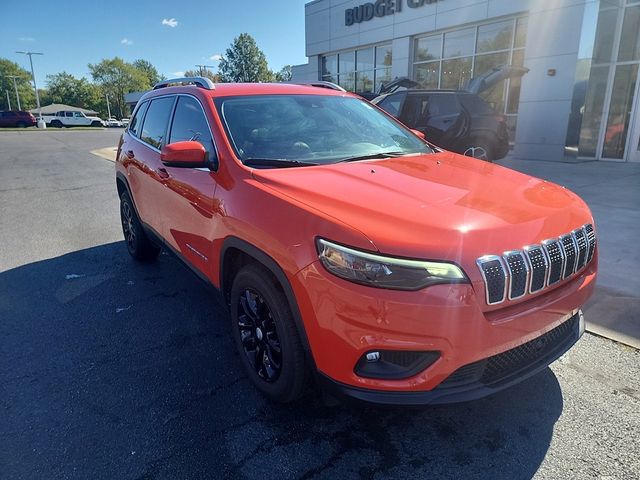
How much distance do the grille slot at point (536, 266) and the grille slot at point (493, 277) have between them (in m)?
0.19

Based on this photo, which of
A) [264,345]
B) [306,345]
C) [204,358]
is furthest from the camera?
[204,358]

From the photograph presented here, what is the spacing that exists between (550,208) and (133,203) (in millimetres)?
4019

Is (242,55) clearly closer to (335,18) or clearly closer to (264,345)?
(335,18)

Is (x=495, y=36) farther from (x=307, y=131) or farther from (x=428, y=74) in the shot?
(x=307, y=131)

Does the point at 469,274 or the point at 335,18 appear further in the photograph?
the point at 335,18

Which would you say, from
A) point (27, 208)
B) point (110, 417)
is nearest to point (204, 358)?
point (110, 417)

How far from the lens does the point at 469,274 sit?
6.04ft

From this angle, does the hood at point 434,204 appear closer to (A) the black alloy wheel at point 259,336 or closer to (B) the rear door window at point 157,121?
(A) the black alloy wheel at point 259,336

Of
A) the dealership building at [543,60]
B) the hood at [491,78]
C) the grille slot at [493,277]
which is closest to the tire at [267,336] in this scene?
the grille slot at [493,277]

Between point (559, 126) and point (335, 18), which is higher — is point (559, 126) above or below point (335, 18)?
below

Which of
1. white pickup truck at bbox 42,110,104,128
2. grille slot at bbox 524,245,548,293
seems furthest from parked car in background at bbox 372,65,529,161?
white pickup truck at bbox 42,110,104,128

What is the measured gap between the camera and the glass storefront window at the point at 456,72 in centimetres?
1558

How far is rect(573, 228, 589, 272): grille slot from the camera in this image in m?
2.32

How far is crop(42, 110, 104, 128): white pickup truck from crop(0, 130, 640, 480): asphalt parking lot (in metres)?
55.7
